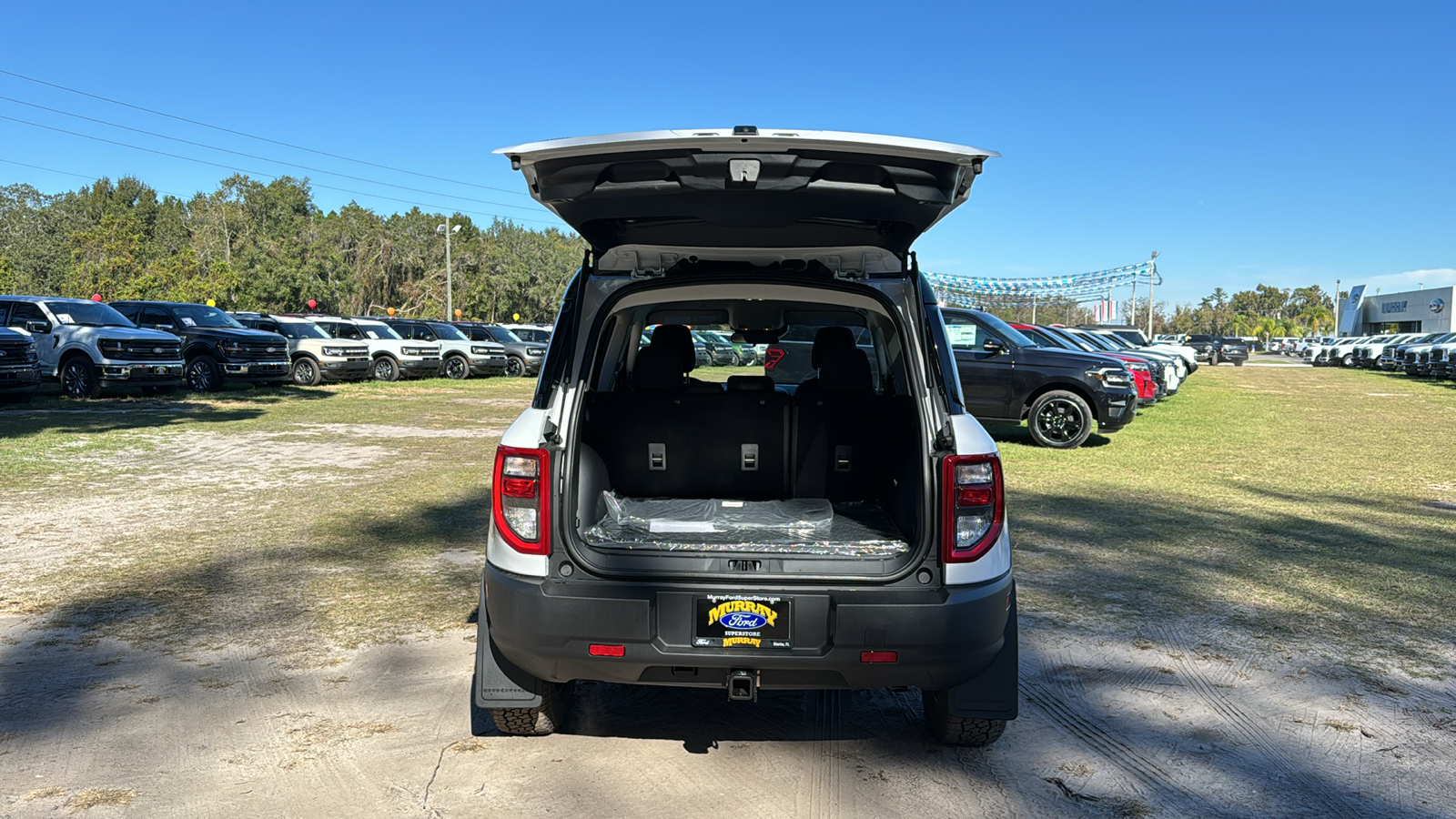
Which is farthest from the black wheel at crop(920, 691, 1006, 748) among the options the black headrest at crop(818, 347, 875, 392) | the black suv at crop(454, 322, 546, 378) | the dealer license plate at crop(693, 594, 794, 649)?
the black suv at crop(454, 322, 546, 378)

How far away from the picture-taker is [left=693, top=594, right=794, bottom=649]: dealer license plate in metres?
3.44

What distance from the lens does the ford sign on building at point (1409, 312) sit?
77375 millimetres

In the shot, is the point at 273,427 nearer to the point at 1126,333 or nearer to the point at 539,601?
the point at 539,601

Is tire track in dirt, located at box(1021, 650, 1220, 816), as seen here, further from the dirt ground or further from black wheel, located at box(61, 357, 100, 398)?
black wheel, located at box(61, 357, 100, 398)

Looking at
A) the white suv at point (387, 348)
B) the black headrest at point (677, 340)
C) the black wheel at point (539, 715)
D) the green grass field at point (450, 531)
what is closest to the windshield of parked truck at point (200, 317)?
the white suv at point (387, 348)

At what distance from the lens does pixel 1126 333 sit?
123ft

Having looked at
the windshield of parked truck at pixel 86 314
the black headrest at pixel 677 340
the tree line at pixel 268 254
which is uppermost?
the tree line at pixel 268 254

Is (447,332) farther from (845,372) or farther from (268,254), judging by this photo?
(268,254)

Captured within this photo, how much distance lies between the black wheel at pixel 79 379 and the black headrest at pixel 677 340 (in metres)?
17.3

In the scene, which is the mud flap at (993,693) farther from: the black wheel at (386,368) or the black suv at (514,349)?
the black suv at (514,349)

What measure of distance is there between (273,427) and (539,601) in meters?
13.4

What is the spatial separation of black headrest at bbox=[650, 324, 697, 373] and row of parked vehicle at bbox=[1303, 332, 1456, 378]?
33680 millimetres

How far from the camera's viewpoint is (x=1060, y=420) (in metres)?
13.9

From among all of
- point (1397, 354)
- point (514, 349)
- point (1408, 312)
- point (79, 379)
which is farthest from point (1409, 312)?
point (79, 379)
